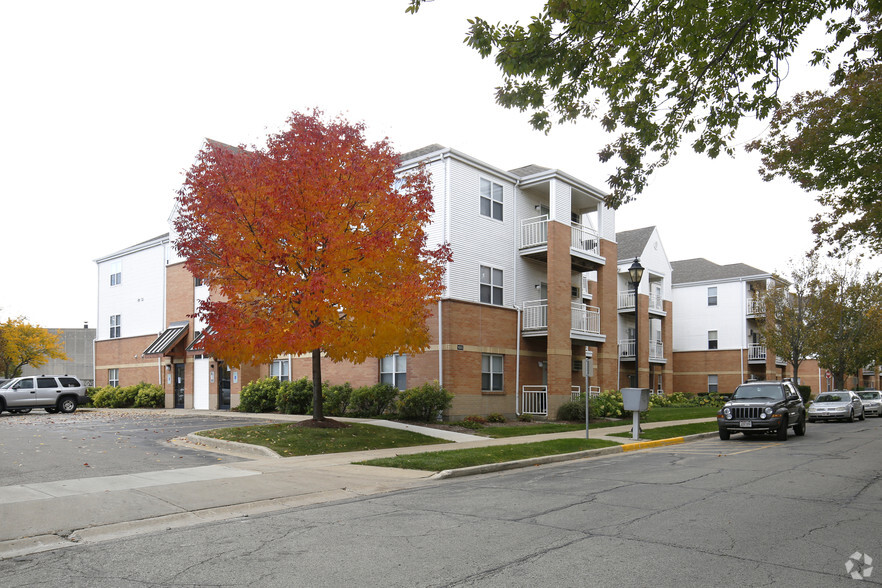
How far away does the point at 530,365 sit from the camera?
28.0 metres

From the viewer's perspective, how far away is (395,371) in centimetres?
2570

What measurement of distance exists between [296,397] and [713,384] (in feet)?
118

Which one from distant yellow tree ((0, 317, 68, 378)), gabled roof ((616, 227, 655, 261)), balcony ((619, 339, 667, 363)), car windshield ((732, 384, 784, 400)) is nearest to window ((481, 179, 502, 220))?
car windshield ((732, 384, 784, 400))

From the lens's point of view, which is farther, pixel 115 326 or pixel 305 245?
pixel 115 326

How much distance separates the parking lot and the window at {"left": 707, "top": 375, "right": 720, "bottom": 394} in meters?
40.0

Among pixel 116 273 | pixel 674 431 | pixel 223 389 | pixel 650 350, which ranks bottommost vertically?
pixel 674 431

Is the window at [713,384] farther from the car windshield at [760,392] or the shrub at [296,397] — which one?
the shrub at [296,397]

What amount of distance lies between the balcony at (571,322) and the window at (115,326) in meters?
26.9

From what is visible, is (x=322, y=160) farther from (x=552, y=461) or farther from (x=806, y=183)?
(x=806, y=183)

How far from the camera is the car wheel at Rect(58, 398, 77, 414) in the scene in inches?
1241

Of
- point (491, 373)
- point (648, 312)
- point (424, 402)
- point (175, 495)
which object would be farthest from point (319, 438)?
point (648, 312)

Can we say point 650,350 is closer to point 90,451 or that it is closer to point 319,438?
point 319,438

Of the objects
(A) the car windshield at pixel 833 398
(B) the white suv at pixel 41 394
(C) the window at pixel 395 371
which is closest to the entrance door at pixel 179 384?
(B) the white suv at pixel 41 394

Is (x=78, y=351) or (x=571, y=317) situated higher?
(x=571, y=317)
